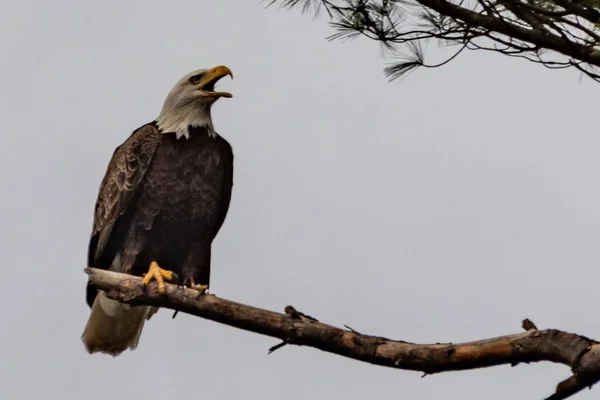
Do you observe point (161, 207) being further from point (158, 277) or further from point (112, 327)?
point (158, 277)

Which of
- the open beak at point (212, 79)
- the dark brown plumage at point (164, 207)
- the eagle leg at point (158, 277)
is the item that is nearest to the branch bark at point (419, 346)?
the eagle leg at point (158, 277)

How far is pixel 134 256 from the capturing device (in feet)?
20.1

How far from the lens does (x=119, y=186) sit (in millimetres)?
6207

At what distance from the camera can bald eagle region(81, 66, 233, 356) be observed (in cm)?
614

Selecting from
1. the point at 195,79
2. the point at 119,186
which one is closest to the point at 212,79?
the point at 195,79

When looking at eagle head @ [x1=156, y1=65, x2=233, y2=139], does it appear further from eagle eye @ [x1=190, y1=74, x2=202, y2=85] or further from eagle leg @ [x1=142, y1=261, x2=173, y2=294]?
eagle leg @ [x1=142, y1=261, x2=173, y2=294]

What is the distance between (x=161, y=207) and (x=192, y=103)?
675mm

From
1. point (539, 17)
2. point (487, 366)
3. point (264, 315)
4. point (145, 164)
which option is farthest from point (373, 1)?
point (487, 366)

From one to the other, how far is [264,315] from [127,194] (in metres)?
2.15

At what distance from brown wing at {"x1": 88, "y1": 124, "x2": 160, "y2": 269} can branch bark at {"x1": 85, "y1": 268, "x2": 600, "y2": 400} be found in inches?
63.5

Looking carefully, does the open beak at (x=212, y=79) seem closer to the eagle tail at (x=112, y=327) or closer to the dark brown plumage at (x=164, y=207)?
the dark brown plumage at (x=164, y=207)

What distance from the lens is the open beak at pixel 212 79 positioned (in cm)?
636

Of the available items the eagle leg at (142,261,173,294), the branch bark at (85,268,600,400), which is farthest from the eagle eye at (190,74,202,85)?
the branch bark at (85,268,600,400)

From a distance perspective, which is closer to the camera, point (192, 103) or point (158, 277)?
point (158, 277)
